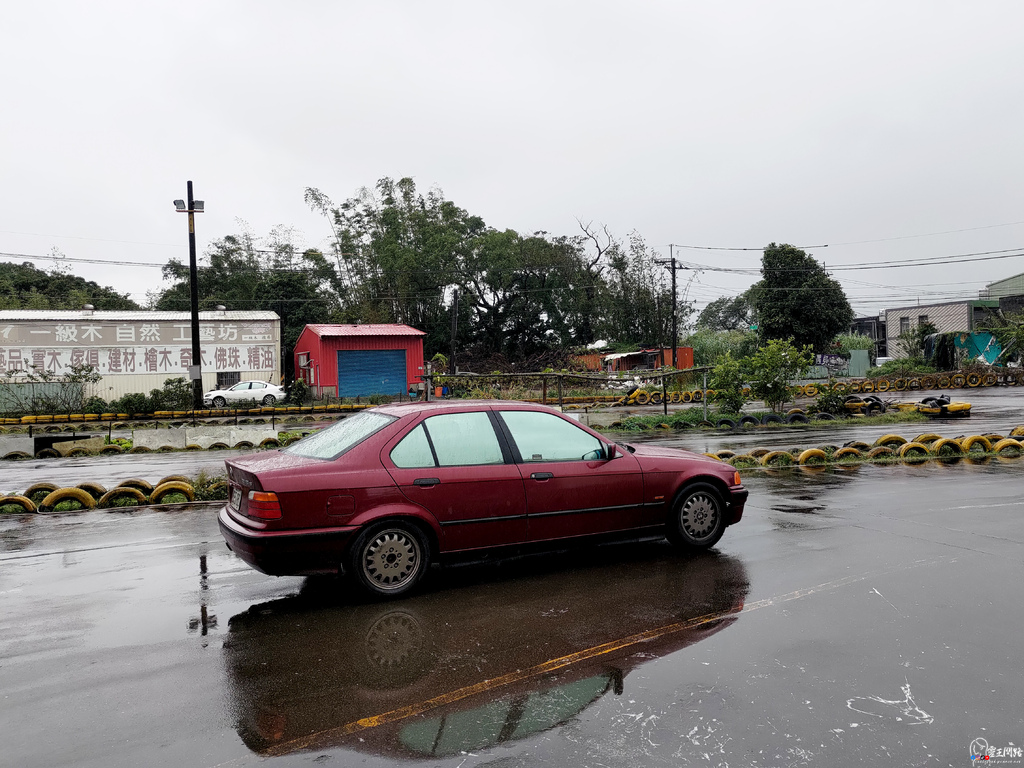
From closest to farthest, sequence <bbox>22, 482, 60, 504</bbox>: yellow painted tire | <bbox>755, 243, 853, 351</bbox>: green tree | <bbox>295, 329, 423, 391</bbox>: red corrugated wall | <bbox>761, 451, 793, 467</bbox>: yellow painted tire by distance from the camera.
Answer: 1. <bbox>22, 482, 60, 504</bbox>: yellow painted tire
2. <bbox>761, 451, 793, 467</bbox>: yellow painted tire
3. <bbox>295, 329, 423, 391</bbox>: red corrugated wall
4. <bbox>755, 243, 853, 351</bbox>: green tree

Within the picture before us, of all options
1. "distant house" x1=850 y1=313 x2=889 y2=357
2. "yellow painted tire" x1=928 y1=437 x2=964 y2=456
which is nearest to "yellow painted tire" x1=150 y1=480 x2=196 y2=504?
"yellow painted tire" x1=928 y1=437 x2=964 y2=456

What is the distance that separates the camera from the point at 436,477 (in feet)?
18.0

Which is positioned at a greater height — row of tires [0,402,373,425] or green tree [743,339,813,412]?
green tree [743,339,813,412]

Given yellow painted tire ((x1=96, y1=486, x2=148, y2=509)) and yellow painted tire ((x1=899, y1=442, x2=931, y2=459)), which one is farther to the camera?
yellow painted tire ((x1=899, y1=442, x2=931, y2=459))

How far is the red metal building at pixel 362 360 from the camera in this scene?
37.9 meters

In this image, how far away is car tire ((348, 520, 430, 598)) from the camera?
5270mm

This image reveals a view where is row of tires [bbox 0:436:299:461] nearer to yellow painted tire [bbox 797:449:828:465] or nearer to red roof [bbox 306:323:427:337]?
yellow painted tire [bbox 797:449:828:465]

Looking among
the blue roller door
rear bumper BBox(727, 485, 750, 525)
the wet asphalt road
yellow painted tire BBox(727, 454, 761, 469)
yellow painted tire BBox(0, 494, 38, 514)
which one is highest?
the blue roller door

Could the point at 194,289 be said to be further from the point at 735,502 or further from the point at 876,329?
the point at 876,329

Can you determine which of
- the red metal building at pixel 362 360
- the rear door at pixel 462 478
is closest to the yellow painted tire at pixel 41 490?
the rear door at pixel 462 478

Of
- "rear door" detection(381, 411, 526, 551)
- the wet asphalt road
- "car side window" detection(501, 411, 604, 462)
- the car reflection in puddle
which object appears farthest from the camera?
"car side window" detection(501, 411, 604, 462)

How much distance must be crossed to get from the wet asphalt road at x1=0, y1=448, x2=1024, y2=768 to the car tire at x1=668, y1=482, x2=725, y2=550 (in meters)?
0.20

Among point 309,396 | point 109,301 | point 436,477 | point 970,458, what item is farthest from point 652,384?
point 109,301

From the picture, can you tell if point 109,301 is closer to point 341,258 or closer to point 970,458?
point 341,258
